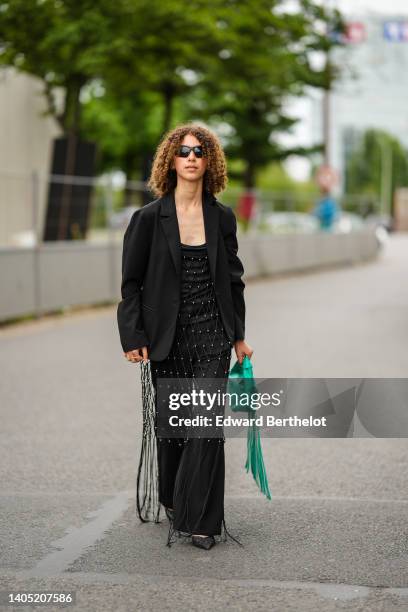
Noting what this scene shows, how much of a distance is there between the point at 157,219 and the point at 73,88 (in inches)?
700

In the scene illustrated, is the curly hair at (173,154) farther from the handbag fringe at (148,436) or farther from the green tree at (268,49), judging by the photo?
the green tree at (268,49)

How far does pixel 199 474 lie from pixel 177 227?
1.04 metres

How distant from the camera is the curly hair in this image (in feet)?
15.4

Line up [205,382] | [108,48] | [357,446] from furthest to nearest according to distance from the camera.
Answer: [108,48] < [357,446] < [205,382]

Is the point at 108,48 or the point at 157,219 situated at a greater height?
the point at 108,48

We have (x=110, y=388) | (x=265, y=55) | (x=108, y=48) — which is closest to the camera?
(x=110, y=388)

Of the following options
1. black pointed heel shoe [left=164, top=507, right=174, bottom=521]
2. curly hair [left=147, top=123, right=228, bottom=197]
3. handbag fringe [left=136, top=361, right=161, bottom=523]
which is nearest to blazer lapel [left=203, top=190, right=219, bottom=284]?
curly hair [left=147, top=123, right=228, bottom=197]

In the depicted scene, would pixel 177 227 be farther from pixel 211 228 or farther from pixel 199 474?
pixel 199 474

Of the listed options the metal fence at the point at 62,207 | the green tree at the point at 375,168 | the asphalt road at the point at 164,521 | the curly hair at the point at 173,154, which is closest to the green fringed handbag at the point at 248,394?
the asphalt road at the point at 164,521

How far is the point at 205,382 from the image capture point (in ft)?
15.2

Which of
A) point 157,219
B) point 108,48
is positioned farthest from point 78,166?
point 157,219

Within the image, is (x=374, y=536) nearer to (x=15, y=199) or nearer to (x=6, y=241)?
(x=15, y=199)

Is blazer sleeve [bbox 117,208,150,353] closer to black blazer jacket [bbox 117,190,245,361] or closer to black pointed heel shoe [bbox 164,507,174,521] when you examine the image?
black blazer jacket [bbox 117,190,245,361]

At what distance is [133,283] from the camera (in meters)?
4.68
